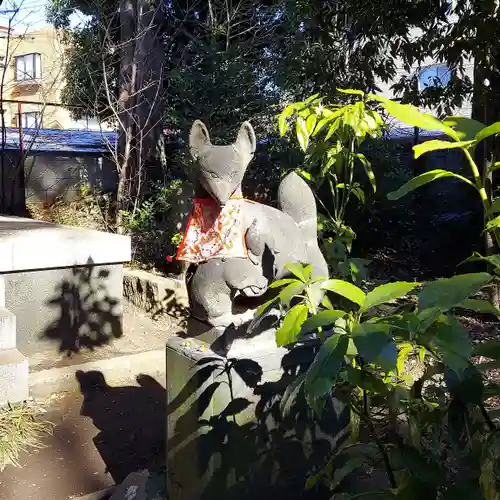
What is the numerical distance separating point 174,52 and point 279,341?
328 inches

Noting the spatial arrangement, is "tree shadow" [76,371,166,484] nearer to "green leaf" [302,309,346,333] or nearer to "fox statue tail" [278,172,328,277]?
"fox statue tail" [278,172,328,277]

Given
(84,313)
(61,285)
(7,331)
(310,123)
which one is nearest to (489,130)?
(310,123)

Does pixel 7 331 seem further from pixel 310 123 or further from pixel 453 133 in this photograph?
pixel 453 133

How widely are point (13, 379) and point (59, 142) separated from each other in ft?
24.7

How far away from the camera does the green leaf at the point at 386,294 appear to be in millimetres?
1093

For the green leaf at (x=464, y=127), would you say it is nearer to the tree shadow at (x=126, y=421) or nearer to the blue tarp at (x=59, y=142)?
the tree shadow at (x=126, y=421)

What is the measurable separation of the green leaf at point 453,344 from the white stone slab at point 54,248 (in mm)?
3724

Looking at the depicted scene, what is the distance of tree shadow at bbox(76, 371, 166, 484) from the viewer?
3180 mm

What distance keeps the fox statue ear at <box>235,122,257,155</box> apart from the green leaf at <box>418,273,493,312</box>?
3.69 ft

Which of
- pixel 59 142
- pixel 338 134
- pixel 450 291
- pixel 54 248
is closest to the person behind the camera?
pixel 450 291

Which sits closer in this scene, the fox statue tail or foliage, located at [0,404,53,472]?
the fox statue tail

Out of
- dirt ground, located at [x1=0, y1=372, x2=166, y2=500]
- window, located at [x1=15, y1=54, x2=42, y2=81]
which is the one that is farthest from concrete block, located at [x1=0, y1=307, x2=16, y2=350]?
window, located at [x1=15, y1=54, x2=42, y2=81]

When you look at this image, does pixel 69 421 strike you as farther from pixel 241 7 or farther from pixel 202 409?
pixel 241 7

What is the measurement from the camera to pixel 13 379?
3.48 metres
